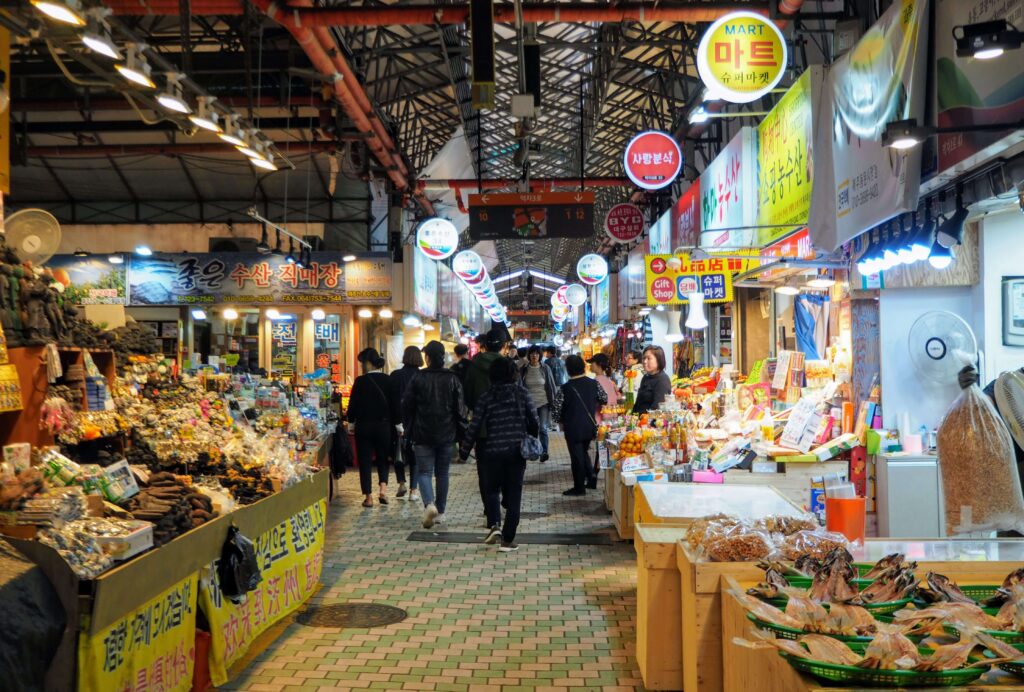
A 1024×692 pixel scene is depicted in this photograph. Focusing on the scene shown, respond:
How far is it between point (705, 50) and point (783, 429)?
365 centimetres

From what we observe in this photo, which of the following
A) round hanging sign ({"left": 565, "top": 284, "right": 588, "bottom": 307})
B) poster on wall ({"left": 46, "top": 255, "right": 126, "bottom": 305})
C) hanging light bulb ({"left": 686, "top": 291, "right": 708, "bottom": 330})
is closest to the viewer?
hanging light bulb ({"left": 686, "top": 291, "right": 708, "bottom": 330})

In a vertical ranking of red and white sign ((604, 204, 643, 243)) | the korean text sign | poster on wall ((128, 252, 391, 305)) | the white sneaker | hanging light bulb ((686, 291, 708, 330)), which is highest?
red and white sign ((604, 204, 643, 243))

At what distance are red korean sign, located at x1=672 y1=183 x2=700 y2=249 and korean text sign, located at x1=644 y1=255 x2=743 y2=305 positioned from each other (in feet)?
1.13

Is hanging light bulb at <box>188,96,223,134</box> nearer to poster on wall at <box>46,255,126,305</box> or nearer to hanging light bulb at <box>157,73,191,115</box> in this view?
hanging light bulb at <box>157,73,191,115</box>

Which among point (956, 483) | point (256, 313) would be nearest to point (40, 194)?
point (256, 313)

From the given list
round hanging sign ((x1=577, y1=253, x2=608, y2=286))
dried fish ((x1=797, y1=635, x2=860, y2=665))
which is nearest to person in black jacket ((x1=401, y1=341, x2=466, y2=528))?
dried fish ((x1=797, y1=635, x2=860, y2=665))

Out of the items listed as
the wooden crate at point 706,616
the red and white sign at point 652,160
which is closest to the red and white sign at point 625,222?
the red and white sign at point 652,160

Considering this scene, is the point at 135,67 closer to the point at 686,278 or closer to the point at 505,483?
the point at 505,483

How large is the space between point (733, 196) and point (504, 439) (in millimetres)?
4044

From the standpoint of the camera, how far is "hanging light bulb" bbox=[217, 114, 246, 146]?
28.1 feet

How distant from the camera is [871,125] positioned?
552cm

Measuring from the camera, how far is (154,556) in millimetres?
3883

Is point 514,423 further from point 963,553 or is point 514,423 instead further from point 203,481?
point 963,553

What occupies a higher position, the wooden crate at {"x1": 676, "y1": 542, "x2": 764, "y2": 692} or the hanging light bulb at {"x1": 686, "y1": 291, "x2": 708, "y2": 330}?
the hanging light bulb at {"x1": 686, "y1": 291, "x2": 708, "y2": 330}
